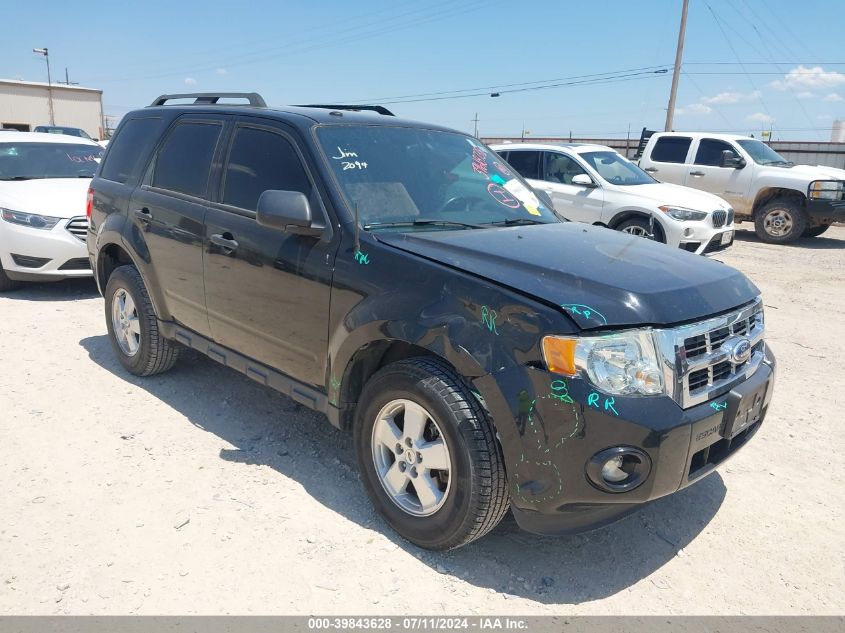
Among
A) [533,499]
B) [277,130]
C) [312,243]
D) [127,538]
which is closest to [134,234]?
[277,130]

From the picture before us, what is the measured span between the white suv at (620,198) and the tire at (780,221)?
3.36m

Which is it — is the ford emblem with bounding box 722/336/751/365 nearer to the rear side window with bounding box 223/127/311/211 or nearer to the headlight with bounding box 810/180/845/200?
the rear side window with bounding box 223/127/311/211

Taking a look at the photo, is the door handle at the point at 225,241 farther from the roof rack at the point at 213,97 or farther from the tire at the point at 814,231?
the tire at the point at 814,231

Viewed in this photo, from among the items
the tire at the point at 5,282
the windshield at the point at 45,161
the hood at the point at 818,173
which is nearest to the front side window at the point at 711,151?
the hood at the point at 818,173

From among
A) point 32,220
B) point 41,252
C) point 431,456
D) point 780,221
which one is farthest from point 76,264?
point 780,221

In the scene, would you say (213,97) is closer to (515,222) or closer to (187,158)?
(187,158)

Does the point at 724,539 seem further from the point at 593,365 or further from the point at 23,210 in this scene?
the point at 23,210

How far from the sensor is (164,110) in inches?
187

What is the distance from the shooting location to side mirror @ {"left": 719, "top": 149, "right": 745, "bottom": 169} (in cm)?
1291

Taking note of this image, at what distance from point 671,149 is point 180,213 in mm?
11845

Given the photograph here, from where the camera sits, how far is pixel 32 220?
7.32 meters

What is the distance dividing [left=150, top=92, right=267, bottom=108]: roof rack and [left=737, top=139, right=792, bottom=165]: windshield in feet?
37.9

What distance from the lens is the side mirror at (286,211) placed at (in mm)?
3219

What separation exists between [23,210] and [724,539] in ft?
24.6
